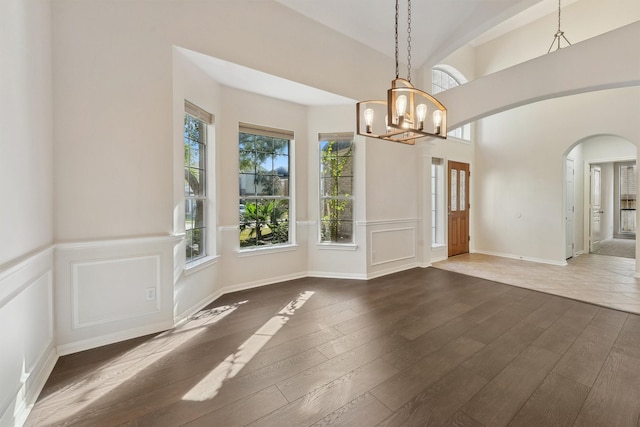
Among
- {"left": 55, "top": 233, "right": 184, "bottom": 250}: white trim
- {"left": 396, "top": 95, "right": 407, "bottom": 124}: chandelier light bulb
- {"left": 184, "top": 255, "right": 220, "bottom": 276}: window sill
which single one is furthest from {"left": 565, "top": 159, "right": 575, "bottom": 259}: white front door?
{"left": 55, "top": 233, "right": 184, "bottom": 250}: white trim

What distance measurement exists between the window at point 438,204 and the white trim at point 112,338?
521 cm

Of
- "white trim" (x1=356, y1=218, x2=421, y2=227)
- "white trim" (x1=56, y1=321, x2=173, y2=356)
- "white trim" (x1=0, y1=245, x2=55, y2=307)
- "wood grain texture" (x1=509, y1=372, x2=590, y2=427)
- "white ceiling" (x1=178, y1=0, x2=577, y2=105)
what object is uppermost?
"white ceiling" (x1=178, y1=0, x2=577, y2=105)

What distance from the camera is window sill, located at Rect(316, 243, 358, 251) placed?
427cm

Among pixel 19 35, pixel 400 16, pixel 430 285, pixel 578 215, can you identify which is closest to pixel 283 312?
pixel 430 285

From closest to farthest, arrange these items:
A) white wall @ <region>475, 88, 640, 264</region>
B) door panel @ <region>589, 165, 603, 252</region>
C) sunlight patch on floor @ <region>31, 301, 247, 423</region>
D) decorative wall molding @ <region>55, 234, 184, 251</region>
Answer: sunlight patch on floor @ <region>31, 301, 247, 423</region>, decorative wall molding @ <region>55, 234, 184, 251</region>, white wall @ <region>475, 88, 640, 264</region>, door panel @ <region>589, 165, 603, 252</region>

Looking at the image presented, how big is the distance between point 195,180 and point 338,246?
229cm

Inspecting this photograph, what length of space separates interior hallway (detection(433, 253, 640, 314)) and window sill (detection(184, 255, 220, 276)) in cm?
395

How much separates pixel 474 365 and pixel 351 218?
8.80 feet

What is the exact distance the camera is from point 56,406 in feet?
5.26

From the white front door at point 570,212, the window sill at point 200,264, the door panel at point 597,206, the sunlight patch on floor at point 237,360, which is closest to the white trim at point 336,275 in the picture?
the sunlight patch on floor at point 237,360

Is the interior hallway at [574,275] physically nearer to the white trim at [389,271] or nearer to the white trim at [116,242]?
the white trim at [389,271]

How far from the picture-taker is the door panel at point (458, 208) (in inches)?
237

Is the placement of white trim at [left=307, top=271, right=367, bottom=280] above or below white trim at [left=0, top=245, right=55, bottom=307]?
below

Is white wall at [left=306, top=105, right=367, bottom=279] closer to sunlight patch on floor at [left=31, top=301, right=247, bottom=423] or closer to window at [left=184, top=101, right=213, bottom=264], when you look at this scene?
window at [left=184, top=101, right=213, bottom=264]
